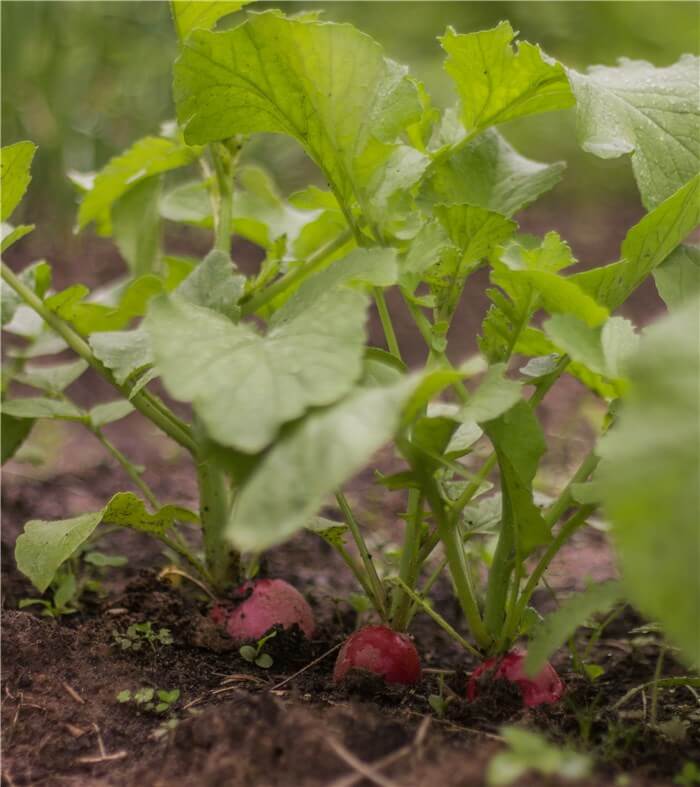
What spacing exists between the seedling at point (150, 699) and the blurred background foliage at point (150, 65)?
87.4 inches

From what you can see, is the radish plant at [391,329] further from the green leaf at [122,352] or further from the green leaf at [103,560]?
the green leaf at [103,560]

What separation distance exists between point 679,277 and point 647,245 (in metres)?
0.07

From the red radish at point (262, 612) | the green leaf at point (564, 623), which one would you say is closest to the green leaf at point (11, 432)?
the red radish at point (262, 612)

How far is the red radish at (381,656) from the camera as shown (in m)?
1.07

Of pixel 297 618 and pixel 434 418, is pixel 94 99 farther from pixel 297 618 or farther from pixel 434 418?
pixel 434 418

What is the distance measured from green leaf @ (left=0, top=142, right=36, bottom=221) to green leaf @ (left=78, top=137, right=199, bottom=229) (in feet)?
0.86

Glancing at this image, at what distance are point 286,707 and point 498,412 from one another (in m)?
Result: 0.37

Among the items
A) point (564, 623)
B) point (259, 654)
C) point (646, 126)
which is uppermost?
point (646, 126)

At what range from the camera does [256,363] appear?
31.2 inches

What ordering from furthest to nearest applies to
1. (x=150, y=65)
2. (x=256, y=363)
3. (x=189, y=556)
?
(x=150, y=65) < (x=189, y=556) < (x=256, y=363)

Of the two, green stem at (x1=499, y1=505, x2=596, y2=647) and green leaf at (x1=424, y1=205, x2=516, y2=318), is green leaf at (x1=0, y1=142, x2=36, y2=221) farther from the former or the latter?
green stem at (x1=499, y1=505, x2=596, y2=647)

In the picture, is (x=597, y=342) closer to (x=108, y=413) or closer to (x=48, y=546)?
(x=48, y=546)

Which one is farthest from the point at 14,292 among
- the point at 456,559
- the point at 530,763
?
the point at 530,763

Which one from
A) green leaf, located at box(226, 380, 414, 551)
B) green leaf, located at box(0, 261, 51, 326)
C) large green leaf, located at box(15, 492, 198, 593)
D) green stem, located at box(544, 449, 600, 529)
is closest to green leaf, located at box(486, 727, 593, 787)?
green leaf, located at box(226, 380, 414, 551)
